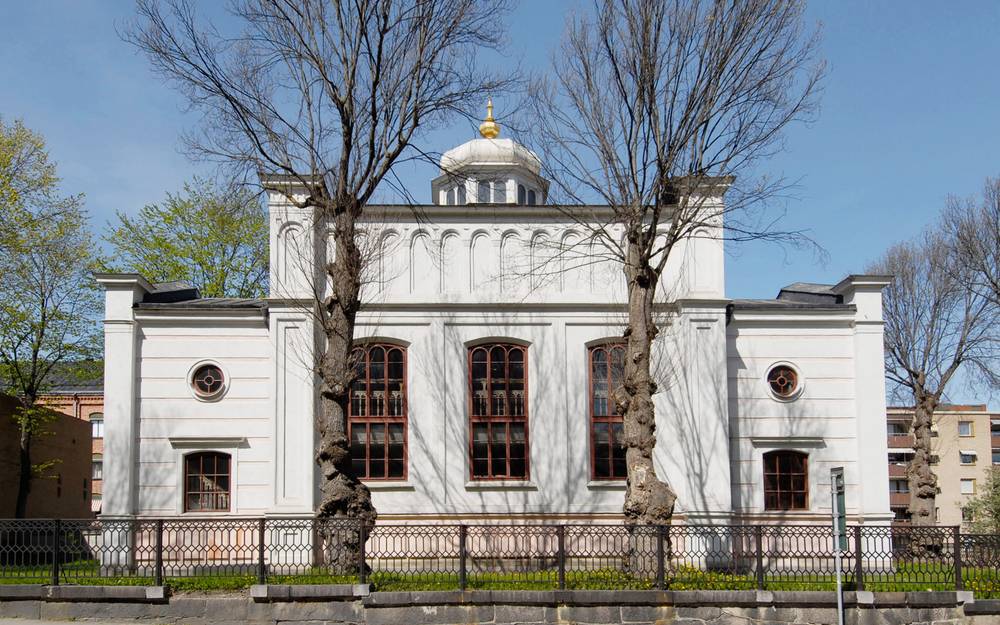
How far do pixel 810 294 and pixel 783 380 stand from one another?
108 inches

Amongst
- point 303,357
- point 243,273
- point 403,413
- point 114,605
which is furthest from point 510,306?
point 243,273

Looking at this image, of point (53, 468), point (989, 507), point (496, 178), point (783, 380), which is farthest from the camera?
point (989, 507)

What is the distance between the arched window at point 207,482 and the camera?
805 inches

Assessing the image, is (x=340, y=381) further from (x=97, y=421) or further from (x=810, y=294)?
(x=97, y=421)

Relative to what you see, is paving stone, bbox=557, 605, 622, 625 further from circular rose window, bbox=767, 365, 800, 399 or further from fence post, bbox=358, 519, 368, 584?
circular rose window, bbox=767, 365, 800, 399

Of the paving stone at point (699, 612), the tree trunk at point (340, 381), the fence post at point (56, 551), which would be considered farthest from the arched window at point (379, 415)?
the paving stone at point (699, 612)

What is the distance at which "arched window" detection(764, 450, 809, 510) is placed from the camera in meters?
21.0

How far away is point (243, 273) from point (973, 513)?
30.8m

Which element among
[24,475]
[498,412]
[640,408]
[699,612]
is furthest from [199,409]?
[699,612]

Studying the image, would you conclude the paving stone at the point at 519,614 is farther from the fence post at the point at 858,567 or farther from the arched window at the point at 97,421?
the arched window at the point at 97,421

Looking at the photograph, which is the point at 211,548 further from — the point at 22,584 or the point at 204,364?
the point at 204,364

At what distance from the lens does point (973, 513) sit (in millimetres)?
39156

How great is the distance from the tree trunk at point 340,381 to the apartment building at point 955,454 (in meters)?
55.3

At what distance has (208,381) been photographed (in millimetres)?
20875
